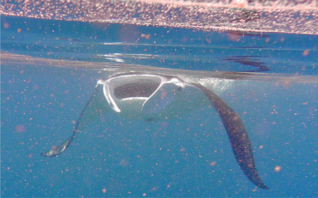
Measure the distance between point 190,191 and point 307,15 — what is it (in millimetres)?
21962

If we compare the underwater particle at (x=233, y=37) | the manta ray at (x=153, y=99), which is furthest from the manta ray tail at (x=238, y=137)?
the underwater particle at (x=233, y=37)

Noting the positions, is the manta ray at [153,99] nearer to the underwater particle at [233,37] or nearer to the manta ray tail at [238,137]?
the manta ray tail at [238,137]

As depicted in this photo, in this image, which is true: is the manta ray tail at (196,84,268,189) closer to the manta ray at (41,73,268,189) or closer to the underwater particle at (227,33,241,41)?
the manta ray at (41,73,268,189)

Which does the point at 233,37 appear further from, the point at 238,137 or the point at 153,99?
the point at 153,99

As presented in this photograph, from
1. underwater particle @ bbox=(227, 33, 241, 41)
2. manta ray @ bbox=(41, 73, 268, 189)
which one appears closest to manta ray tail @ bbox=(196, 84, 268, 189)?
manta ray @ bbox=(41, 73, 268, 189)

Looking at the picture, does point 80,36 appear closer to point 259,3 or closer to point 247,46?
point 259,3

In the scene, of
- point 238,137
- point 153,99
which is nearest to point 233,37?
point 238,137

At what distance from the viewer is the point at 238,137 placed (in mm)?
4570

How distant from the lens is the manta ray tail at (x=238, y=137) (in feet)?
14.9

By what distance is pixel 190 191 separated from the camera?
2050cm

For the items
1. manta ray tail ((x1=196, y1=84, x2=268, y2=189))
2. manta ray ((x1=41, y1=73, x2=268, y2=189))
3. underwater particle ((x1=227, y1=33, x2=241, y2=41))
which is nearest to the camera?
underwater particle ((x1=227, y1=33, x2=241, y2=41))

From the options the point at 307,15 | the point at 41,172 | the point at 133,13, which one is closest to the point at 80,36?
the point at 133,13

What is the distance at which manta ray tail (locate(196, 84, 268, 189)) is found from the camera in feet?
14.9

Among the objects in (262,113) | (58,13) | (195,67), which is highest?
(262,113)
